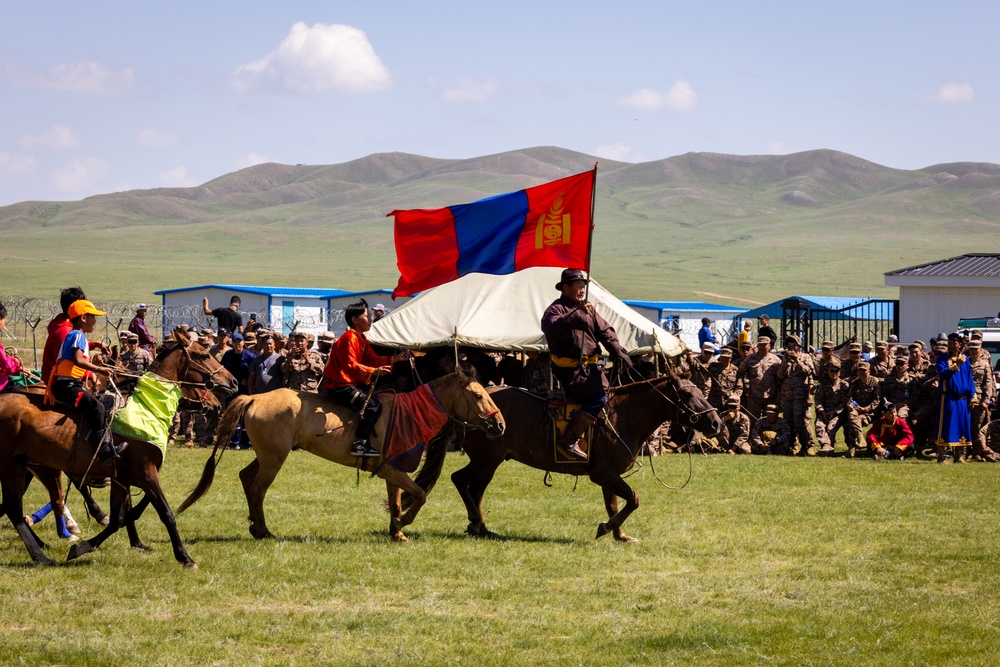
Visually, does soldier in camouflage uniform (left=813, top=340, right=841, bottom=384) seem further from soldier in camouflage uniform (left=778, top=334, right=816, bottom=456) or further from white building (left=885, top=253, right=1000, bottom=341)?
white building (left=885, top=253, right=1000, bottom=341)

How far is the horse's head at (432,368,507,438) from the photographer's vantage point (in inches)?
440

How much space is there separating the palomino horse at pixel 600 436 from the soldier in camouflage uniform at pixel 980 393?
928cm

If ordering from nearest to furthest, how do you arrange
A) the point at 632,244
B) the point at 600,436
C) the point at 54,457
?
1. the point at 54,457
2. the point at 600,436
3. the point at 632,244

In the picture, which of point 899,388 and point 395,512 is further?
point 899,388

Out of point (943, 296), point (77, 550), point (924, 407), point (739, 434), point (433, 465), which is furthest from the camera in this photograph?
point (943, 296)

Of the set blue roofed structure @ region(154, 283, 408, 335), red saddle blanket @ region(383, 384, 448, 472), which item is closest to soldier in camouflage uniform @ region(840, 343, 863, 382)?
red saddle blanket @ region(383, 384, 448, 472)

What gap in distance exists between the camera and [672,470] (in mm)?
17297

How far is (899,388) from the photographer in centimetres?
2062

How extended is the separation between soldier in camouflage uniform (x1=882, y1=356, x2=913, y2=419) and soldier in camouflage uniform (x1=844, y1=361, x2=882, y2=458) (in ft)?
0.72

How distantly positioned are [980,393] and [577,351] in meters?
10.8

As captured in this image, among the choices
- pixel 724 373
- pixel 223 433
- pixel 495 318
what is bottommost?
pixel 223 433

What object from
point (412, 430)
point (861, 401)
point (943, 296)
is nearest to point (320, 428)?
point (412, 430)

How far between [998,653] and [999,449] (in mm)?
13234

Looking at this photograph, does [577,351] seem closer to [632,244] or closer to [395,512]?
[395,512]
